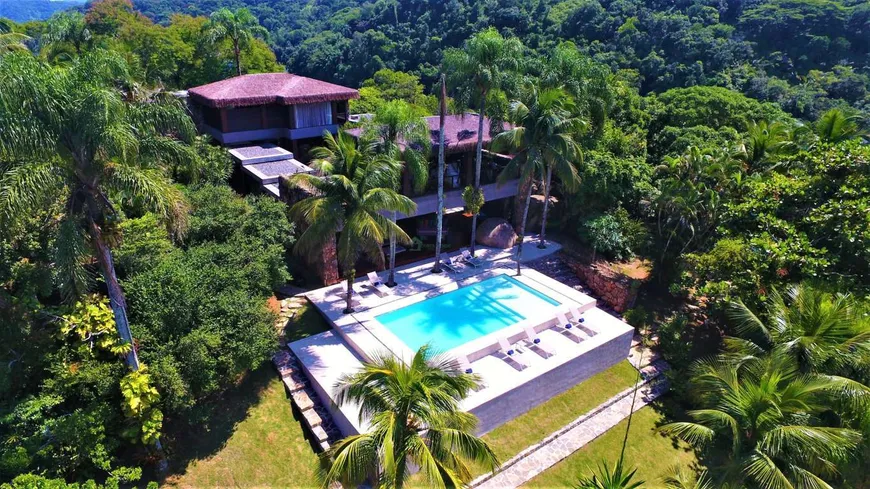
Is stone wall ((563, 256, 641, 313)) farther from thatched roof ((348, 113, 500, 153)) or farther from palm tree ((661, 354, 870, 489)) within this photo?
palm tree ((661, 354, 870, 489))

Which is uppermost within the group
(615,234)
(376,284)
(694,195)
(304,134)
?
(304,134)

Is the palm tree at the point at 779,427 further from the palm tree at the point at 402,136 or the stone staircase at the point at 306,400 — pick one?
the palm tree at the point at 402,136

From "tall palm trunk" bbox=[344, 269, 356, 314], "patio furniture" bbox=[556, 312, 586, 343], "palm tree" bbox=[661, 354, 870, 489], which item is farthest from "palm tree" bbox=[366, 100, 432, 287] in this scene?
"palm tree" bbox=[661, 354, 870, 489]


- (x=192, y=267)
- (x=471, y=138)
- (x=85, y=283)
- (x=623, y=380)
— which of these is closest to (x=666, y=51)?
(x=471, y=138)

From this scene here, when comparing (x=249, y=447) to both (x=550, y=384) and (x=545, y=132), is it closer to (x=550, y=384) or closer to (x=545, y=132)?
(x=550, y=384)

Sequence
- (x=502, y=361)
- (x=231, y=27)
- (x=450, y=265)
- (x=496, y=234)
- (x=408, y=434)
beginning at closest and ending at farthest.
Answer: (x=408, y=434) < (x=502, y=361) < (x=450, y=265) < (x=496, y=234) < (x=231, y=27)

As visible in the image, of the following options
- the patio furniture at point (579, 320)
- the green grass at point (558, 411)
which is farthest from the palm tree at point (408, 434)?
the patio furniture at point (579, 320)

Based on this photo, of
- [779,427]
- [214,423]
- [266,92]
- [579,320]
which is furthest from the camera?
[266,92]

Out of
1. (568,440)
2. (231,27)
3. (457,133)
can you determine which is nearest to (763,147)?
(457,133)
